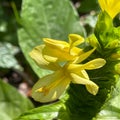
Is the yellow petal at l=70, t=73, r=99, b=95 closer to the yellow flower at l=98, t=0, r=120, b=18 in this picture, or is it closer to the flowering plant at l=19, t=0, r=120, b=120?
the flowering plant at l=19, t=0, r=120, b=120

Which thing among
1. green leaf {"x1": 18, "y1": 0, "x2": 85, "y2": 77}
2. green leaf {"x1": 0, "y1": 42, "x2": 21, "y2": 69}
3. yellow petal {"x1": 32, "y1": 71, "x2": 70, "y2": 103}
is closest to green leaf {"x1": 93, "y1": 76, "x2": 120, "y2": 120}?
yellow petal {"x1": 32, "y1": 71, "x2": 70, "y2": 103}

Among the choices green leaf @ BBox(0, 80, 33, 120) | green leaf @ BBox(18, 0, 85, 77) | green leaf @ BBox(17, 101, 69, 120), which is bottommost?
green leaf @ BBox(0, 80, 33, 120)

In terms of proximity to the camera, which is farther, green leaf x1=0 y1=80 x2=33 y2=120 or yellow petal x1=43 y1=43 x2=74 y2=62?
green leaf x1=0 y1=80 x2=33 y2=120

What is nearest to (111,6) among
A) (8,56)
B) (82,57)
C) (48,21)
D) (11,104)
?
(82,57)

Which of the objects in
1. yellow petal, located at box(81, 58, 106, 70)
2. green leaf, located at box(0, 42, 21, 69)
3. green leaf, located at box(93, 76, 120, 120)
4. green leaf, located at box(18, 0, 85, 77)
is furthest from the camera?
green leaf, located at box(0, 42, 21, 69)

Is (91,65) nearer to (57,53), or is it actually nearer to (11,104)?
(57,53)

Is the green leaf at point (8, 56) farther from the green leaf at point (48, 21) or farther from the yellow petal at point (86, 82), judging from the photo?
the yellow petal at point (86, 82)
